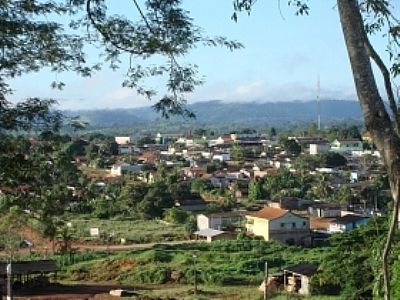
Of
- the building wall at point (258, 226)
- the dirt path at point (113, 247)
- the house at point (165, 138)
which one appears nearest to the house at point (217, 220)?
the building wall at point (258, 226)

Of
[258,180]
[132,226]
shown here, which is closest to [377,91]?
[132,226]

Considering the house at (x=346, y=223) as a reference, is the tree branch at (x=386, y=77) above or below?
above

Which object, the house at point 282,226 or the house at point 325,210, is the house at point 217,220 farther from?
the house at point 325,210

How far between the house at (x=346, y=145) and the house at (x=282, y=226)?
38.1 meters

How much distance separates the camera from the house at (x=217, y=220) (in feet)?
91.8

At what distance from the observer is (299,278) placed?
17.0m

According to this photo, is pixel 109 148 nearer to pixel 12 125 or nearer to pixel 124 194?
pixel 124 194

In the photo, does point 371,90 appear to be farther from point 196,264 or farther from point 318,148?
point 318,148

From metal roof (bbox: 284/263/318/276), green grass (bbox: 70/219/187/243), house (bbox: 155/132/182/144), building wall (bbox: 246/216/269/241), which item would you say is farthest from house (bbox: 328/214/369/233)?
house (bbox: 155/132/182/144)

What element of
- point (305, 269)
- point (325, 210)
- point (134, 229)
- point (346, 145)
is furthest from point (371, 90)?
point (346, 145)

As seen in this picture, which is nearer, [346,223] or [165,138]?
[346,223]

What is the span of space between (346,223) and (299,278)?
10.2 meters

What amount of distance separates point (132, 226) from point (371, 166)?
25.5 meters

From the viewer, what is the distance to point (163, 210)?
31.8 metres
